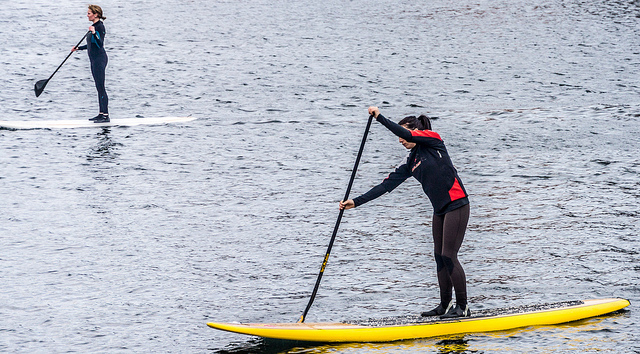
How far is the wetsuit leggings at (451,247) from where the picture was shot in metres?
9.30

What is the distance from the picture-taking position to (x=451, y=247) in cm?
934

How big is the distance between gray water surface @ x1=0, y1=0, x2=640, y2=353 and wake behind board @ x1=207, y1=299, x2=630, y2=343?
0.13 metres

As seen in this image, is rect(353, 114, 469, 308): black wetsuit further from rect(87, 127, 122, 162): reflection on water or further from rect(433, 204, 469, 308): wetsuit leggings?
rect(87, 127, 122, 162): reflection on water

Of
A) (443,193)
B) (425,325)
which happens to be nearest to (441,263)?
(425,325)

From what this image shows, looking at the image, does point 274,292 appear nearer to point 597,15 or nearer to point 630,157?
point 630,157

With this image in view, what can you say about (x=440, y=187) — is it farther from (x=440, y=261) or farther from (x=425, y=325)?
(x=425, y=325)

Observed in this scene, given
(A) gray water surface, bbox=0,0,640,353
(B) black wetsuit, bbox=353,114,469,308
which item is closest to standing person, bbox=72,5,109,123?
(A) gray water surface, bbox=0,0,640,353

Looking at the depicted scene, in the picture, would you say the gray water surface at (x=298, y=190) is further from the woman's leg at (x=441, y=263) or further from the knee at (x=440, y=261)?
the knee at (x=440, y=261)

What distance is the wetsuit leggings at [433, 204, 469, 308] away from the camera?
9.30 m

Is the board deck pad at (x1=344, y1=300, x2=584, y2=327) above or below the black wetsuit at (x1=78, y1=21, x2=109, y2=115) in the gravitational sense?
below

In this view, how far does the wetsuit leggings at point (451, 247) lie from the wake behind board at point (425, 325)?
349 millimetres

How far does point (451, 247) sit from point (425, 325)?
0.96 meters

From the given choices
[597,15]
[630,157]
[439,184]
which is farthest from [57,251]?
[597,15]

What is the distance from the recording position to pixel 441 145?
9312 millimetres
